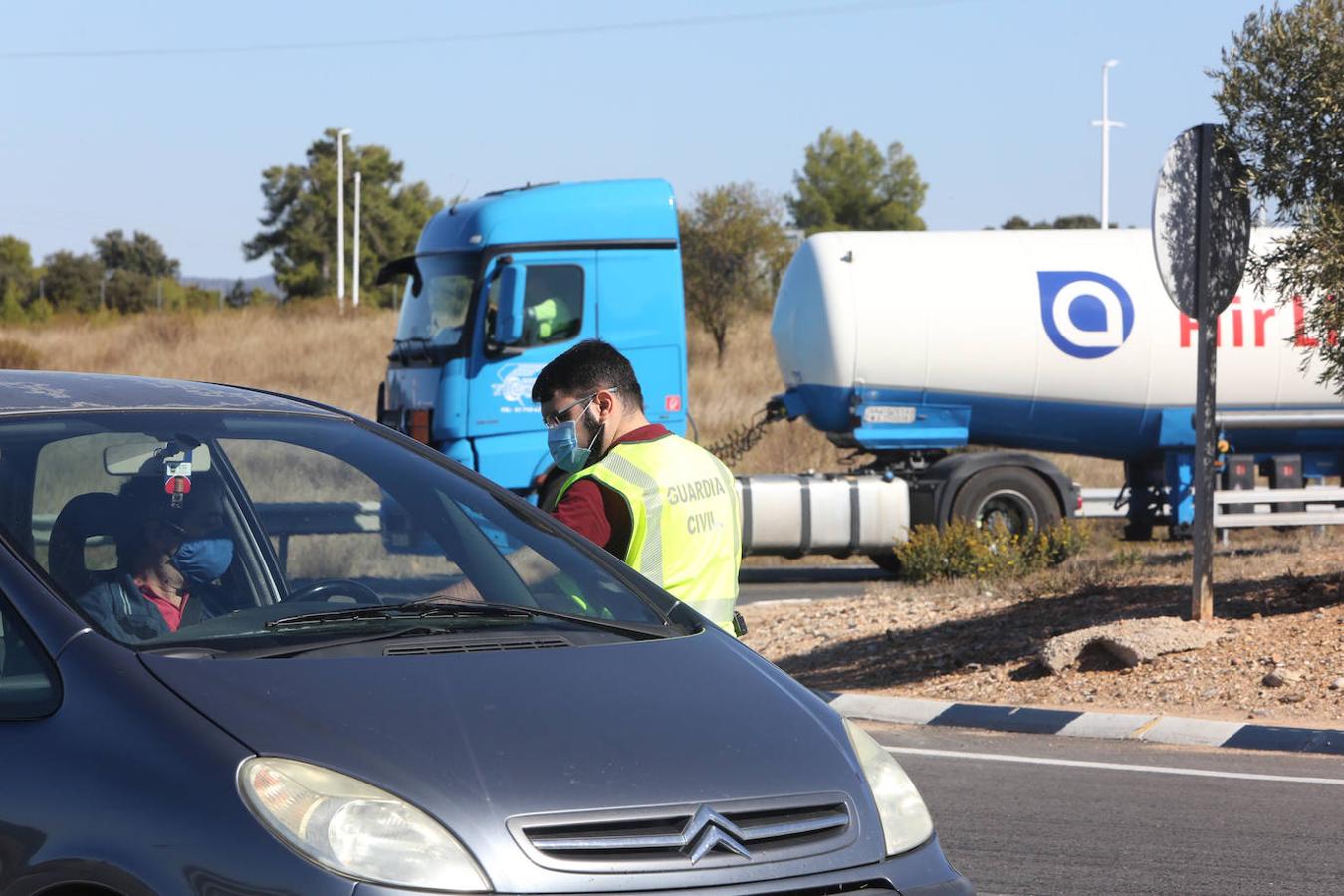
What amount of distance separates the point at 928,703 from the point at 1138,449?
32.1ft

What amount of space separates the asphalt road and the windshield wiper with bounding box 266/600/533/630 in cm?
270

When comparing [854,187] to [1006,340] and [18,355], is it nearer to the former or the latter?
[18,355]

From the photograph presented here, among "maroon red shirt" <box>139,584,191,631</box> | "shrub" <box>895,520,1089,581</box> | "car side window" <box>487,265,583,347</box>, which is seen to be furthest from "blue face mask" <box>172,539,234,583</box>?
"car side window" <box>487,265,583,347</box>

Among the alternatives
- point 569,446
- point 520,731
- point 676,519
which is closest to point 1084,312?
point 569,446

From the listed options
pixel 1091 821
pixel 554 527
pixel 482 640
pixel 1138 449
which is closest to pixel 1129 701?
pixel 1091 821

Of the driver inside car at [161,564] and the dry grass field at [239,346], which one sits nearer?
the driver inside car at [161,564]

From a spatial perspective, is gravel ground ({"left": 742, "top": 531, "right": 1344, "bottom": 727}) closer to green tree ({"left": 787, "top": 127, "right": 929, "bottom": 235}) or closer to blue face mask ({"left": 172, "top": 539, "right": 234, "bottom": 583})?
blue face mask ({"left": 172, "top": 539, "right": 234, "bottom": 583})

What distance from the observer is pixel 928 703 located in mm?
9742

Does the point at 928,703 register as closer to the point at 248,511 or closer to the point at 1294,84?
the point at 1294,84

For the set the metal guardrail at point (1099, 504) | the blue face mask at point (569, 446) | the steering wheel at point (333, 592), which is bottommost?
the metal guardrail at point (1099, 504)

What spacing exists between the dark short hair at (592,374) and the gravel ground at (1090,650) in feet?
16.6

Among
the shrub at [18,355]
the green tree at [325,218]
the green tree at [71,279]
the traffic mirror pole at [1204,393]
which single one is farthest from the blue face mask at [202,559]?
the green tree at [71,279]

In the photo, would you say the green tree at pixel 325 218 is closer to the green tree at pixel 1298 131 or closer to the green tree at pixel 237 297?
the green tree at pixel 237 297

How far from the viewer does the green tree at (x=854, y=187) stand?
72.6m
